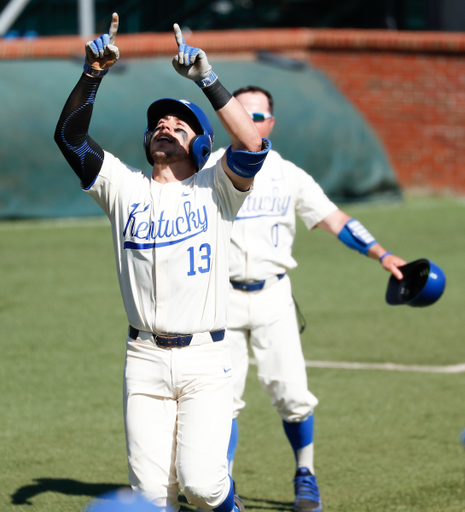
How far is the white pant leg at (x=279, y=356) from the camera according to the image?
4781mm

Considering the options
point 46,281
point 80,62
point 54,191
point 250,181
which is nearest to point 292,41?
point 80,62

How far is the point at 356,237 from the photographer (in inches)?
198

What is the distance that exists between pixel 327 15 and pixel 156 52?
900cm

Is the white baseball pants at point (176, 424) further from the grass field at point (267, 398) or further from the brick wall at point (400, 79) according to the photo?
the brick wall at point (400, 79)

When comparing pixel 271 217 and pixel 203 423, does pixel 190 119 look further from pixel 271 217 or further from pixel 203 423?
pixel 203 423

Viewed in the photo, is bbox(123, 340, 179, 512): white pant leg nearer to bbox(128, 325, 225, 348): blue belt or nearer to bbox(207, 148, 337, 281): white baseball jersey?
bbox(128, 325, 225, 348): blue belt

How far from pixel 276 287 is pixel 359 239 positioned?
23.2 inches

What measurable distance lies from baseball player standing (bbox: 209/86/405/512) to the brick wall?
13.6 metres

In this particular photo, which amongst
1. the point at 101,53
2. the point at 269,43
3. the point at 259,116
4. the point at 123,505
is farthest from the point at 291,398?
A: the point at 269,43

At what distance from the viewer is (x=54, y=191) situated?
14148 mm

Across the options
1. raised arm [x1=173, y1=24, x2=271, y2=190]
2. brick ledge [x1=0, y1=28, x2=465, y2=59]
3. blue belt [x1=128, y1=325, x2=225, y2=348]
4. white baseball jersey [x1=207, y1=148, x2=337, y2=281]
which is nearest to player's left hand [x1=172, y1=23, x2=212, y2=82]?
raised arm [x1=173, y1=24, x2=271, y2=190]

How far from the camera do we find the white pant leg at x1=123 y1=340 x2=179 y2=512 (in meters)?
3.54

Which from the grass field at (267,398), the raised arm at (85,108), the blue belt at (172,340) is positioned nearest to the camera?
the raised arm at (85,108)

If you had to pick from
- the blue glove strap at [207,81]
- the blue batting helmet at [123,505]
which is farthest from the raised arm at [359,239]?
the blue batting helmet at [123,505]
